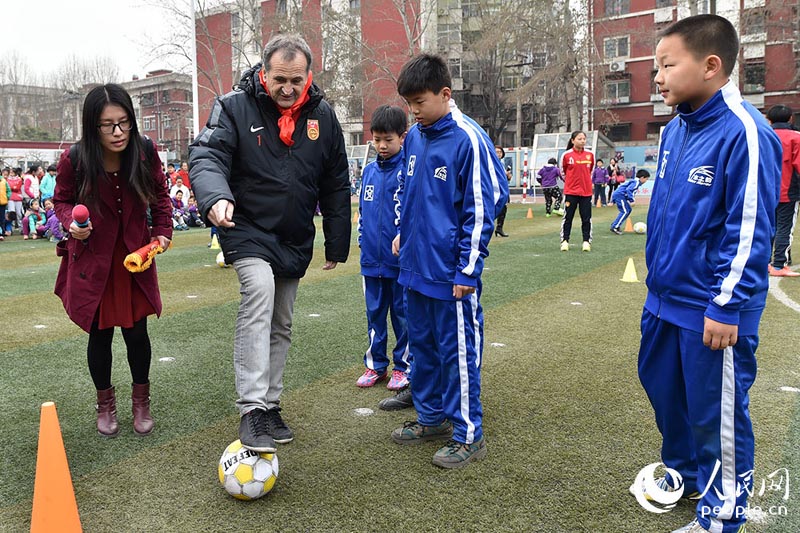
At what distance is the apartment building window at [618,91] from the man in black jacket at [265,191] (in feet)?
158

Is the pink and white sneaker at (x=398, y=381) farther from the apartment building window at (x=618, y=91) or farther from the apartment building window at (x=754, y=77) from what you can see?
the apartment building window at (x=618, y=91)

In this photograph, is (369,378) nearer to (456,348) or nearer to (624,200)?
(456,348)

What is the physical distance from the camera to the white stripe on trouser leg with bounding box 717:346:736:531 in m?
2.38

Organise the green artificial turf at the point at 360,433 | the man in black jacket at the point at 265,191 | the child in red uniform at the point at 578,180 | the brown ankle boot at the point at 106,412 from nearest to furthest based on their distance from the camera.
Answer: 1. the green artificial turf at the point at 360,433
2. the man in black jacket at the point at 265,191
3. the brown ankle boot at the point at 106,412
4. the child in red uniform at the point at 578,180

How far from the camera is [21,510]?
2.85 meters

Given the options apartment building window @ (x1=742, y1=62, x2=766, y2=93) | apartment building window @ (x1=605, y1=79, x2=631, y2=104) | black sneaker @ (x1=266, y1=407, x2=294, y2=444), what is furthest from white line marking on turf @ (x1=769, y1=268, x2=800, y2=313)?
apartment building window @ (x1=605, y1=79, x2=631, y2=104)

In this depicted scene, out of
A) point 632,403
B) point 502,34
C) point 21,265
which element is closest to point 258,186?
point 632,403

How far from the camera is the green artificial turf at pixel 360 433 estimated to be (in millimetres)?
2773

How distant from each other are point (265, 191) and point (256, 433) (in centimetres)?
118

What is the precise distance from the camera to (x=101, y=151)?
3549 mm

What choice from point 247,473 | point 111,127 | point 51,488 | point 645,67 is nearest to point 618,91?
point 645,67

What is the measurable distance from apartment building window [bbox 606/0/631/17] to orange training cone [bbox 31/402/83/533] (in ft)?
165

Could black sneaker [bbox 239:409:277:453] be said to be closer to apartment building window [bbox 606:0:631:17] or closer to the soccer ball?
the soccer ball

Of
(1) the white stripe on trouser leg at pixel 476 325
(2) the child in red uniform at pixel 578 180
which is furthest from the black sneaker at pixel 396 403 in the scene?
(2) the child in red uniform at pixel 578 180
